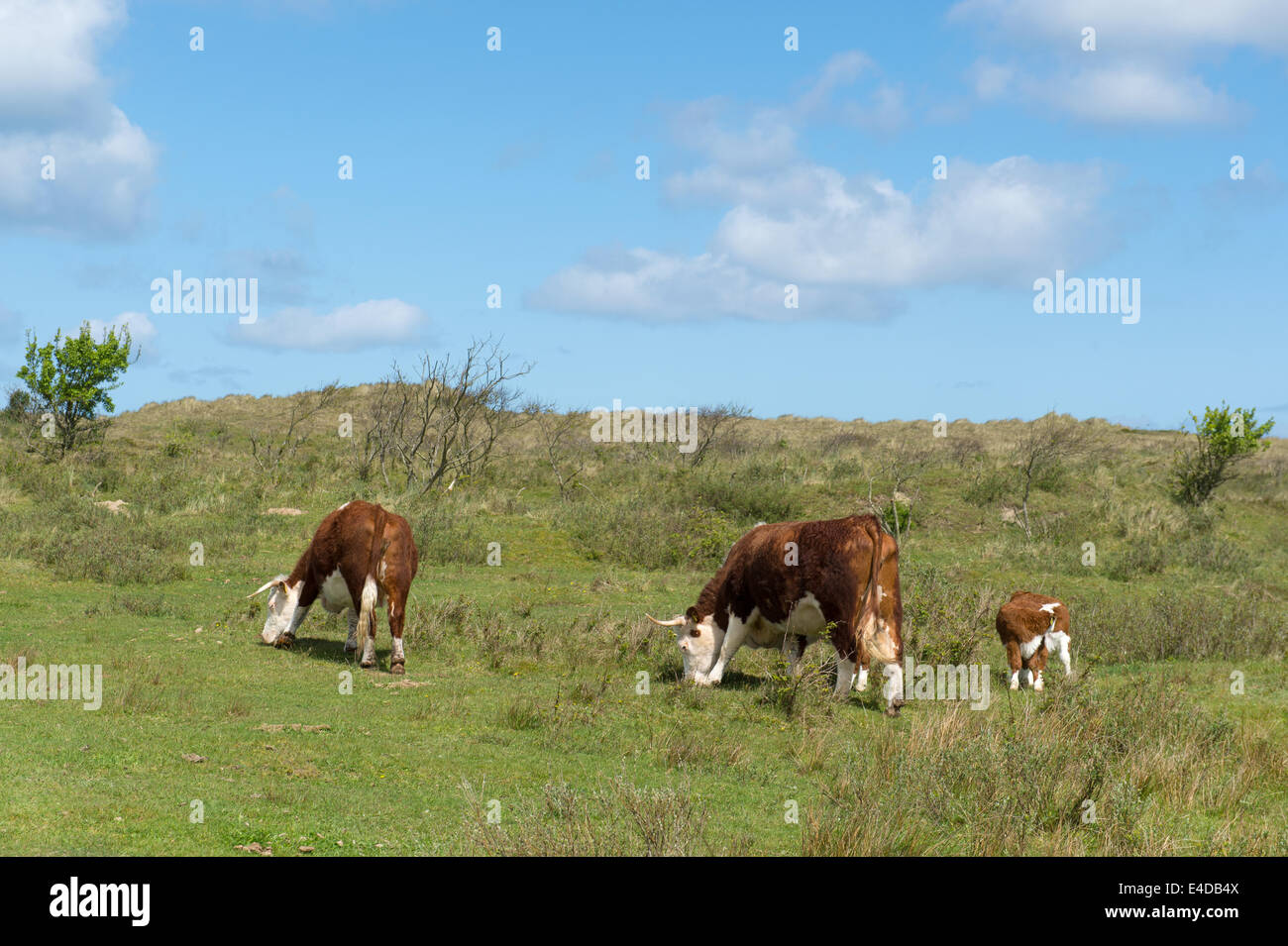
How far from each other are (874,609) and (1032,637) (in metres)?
2.87

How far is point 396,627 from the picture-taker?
14.0m

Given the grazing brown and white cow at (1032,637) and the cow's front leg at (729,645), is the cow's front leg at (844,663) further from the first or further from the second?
the grazing brown and white cow at (1032,637)

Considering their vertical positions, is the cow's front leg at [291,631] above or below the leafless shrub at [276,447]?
below

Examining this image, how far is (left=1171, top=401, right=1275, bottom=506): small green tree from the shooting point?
116 ft

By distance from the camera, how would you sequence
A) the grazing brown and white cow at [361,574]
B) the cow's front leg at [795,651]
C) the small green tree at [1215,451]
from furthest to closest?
the small green tree at [1215,451], the grazing brown and white cow at [361,574], the cow's front leg at [795,651]

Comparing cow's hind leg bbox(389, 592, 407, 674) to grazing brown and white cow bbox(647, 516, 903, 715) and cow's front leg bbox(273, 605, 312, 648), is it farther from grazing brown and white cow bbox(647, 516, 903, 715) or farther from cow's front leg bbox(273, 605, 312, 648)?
grazing brown and white cow bbox(647, 516, 903, 715)

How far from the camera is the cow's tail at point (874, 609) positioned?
42.0 ft

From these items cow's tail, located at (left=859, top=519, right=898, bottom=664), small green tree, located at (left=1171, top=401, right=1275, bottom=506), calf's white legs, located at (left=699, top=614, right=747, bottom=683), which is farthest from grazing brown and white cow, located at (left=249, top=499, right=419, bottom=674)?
small green tree, located at (left=1171, top=401, right=1275, bottom=506)

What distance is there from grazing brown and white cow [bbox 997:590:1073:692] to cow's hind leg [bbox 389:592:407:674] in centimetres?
757

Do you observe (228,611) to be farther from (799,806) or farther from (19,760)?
(799,806)

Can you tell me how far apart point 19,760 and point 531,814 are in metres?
4.43

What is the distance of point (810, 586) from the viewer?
13062 millimetres

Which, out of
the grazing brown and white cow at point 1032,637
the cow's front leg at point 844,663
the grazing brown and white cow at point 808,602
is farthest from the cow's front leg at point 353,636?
the grazing brown and white cow at point 1032,637

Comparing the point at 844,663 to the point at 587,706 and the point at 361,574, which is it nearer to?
the point at 587,706
